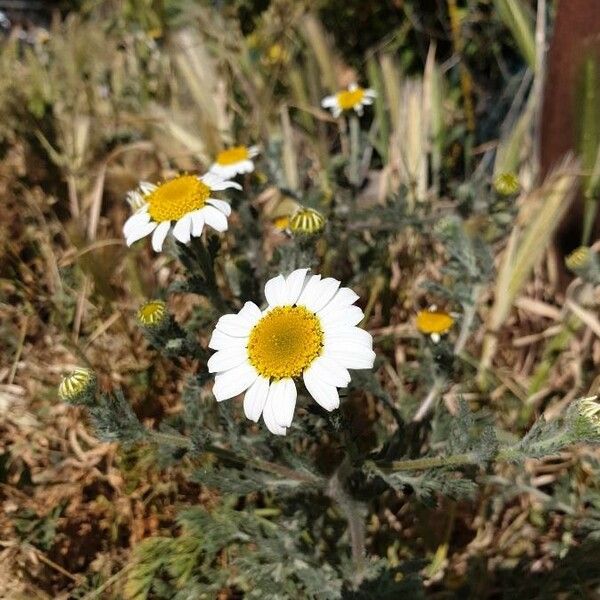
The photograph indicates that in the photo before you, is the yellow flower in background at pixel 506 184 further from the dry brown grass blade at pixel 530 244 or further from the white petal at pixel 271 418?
the white petal at pixel 271 418

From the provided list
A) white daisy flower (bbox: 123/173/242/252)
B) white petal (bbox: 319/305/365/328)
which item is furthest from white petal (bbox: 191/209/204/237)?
white petal (bbox: 319/305/365/328)

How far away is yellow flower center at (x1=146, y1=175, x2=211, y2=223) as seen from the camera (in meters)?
1.33

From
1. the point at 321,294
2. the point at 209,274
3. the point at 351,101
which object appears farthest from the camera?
the point at 351,101

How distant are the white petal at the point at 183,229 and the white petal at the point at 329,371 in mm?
382

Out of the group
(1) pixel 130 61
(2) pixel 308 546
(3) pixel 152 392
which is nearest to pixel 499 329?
(2) pixel 308 546

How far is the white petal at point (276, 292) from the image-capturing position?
45.1 inches

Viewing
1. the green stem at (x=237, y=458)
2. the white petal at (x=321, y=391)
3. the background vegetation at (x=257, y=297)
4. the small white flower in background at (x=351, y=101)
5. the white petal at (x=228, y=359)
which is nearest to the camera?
the white petal at (x=321, y=391)

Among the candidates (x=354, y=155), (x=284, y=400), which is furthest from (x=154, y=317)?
(x=354, y=155)

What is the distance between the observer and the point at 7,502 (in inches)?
67.0

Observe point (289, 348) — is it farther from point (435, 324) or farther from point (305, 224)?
point (435, 324)

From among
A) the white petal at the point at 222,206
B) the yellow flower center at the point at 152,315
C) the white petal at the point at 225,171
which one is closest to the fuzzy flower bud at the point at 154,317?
the yellow flower center at the point at 152,315

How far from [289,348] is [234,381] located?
0.35 ft

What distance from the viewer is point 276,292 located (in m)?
1.15

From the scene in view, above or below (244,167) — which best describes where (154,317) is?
below
